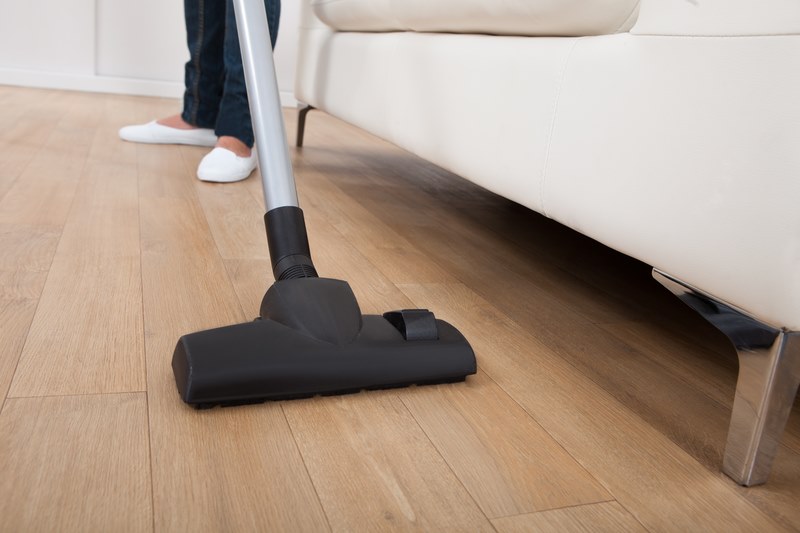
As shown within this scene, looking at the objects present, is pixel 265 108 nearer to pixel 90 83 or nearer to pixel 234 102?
pixel 234 102

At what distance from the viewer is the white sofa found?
1.79 ft

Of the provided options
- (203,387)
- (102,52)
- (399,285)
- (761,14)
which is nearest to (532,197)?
(399,285)

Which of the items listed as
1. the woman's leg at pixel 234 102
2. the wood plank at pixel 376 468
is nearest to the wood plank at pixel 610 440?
the wood plank at pixel 376 468

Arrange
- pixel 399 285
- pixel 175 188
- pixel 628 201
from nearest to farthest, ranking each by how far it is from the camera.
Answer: pixel 628 201 < pixel 399 285 < pixel 175 188

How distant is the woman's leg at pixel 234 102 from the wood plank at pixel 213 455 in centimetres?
80

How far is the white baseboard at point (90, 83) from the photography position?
274cm

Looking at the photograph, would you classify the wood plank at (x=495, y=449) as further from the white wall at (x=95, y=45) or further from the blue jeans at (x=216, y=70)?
the white wall at (x=95, y=45)

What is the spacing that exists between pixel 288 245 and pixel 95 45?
2486mm

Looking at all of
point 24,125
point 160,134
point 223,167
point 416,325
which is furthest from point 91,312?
point 24,125

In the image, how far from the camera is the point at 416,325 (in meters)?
0.68

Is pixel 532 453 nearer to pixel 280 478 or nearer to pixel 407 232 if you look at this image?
pixel 280 478

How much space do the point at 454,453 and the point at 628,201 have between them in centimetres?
28

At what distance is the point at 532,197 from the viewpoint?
856 mm

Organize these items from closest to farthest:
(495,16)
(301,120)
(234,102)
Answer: (495,16), (234,102), (301,120)
